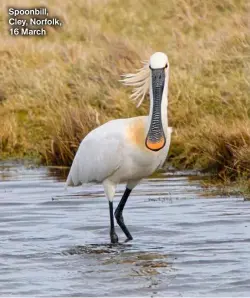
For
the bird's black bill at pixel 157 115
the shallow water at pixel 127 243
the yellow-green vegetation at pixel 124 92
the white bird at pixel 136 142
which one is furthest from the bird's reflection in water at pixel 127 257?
the yellow-green vegetation at pixel 124 92

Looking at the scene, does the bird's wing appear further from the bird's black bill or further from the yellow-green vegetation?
the yellow-green vegetation

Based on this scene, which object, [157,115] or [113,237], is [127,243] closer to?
[113,237]

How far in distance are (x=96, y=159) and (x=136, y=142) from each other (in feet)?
1.94

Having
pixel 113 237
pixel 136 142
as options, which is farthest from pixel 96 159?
pixel 113 237

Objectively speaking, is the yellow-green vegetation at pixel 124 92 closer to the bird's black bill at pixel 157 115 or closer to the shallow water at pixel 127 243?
the shallow water at pixel 127 243

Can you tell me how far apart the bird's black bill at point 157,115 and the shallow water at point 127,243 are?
2.90ft

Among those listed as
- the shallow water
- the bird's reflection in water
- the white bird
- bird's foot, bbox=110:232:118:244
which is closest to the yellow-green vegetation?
the shallow water

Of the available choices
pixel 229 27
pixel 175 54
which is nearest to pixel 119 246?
pixel 175 54

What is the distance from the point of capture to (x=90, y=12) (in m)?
30.5

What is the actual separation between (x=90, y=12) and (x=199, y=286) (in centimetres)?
2305

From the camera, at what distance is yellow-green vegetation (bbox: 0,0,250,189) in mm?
13977

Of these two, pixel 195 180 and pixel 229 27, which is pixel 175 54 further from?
pixel 195 180

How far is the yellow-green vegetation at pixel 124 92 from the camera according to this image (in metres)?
14.0

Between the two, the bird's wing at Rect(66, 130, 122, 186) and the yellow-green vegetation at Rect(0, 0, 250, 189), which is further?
the yellow-green vegetation at Rect(0, 0, 250, 189)
